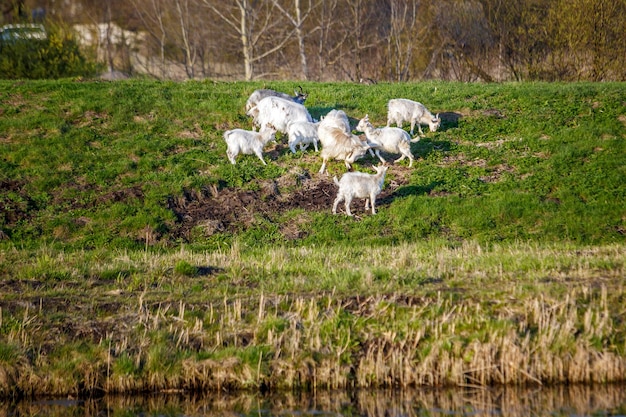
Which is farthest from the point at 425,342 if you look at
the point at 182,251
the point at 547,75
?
the point at 547,75

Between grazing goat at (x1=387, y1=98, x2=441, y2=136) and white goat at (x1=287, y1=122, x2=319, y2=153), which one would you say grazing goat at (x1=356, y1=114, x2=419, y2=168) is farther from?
grazing goat at (x1=387, y1=98, x2=441, y2=136)

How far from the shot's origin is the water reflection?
29.7 feet

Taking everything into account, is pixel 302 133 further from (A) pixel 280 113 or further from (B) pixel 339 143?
(B) pixel 339 143

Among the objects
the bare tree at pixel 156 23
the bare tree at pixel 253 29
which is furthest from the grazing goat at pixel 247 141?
the bare tree at pixel 156 23

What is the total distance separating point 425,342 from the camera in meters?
10.1

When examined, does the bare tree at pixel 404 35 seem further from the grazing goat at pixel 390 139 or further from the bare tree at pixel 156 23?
the grazing goat at pixel 390 139

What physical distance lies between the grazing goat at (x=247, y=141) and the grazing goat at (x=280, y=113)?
542 millimetres

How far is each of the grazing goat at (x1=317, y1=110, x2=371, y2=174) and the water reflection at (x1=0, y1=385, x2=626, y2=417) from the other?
912 cm

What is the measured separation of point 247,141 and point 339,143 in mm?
2257

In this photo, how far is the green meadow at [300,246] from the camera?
9914 mm

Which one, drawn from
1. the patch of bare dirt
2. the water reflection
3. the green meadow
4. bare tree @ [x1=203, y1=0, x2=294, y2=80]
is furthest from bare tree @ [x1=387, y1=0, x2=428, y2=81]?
the water reflection

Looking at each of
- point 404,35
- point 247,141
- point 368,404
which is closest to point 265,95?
point 247,141

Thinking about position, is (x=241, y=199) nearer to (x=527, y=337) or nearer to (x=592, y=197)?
(x=592, y=197)

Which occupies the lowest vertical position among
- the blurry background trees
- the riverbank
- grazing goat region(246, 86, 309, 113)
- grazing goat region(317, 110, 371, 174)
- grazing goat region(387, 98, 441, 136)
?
the riverbank
